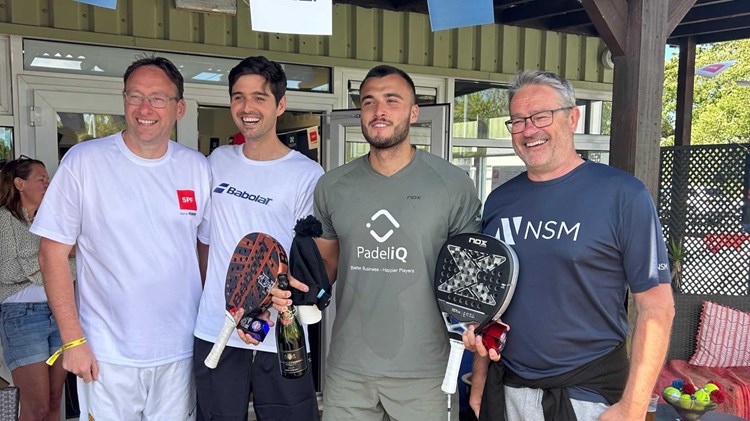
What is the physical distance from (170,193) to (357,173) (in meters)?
0.68

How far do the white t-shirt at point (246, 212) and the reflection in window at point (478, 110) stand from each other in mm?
2906

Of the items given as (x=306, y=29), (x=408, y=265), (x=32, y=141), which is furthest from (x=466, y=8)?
(x=32, y=141)

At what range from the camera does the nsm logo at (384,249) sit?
2.04 metres

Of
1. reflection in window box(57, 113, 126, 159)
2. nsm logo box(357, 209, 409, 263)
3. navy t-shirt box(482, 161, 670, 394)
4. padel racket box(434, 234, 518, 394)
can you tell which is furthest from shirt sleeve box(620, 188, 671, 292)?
reflection in window box(57, 113, 126, 159)

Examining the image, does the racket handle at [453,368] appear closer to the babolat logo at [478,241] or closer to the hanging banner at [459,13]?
the babolat logo at [478,241]

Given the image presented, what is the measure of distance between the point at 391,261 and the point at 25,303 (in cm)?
235

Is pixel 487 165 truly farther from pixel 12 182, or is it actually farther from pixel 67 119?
pixel 12 182

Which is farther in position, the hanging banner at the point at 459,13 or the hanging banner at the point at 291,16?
the hanging banner at the point at 459,13

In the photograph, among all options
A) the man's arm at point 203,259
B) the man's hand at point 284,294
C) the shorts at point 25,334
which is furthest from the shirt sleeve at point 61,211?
the shorts at point 25,334

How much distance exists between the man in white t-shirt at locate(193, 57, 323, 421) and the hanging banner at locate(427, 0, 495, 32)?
886 mm

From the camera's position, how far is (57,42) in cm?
360

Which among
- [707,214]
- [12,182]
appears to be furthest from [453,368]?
[707,214]

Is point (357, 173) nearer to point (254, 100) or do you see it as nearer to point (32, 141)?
point (254, 100)

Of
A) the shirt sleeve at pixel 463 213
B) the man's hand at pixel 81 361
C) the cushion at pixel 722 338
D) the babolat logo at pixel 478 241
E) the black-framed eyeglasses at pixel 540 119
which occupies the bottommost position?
the cushion at pixel 722 338
